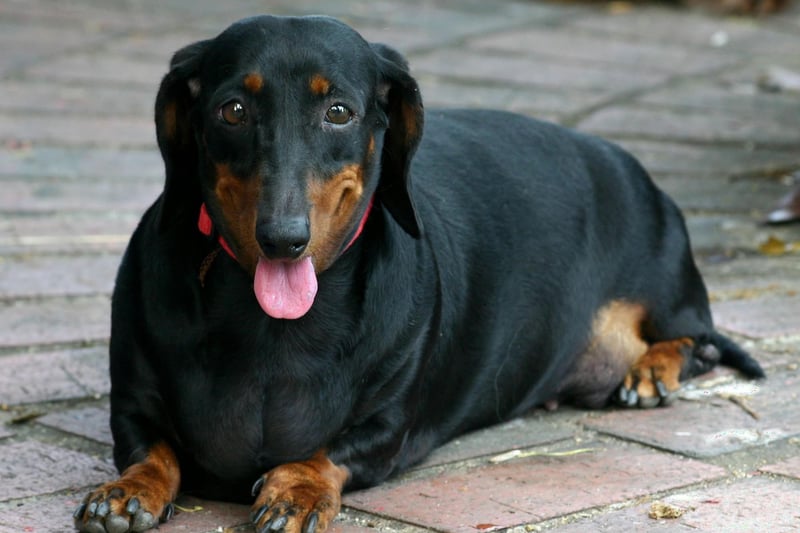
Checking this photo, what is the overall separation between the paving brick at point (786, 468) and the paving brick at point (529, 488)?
12 cm

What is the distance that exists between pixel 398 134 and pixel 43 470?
1.07 metres

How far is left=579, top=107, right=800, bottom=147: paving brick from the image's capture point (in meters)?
7.20

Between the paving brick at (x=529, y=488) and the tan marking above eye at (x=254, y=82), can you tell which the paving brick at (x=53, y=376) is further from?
the tan marking above eye at (x=254, y=82)

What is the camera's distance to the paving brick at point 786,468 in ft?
10.3

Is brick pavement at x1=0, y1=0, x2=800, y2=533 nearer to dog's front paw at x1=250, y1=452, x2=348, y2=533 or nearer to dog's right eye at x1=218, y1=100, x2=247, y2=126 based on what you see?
dog's front paw at x1=250, y1=452, x2=348, y2=533

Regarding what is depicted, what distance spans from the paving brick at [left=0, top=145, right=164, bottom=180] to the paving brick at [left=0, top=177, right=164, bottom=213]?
82 millimetres

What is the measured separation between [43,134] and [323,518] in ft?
13.4

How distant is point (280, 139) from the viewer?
2639mm

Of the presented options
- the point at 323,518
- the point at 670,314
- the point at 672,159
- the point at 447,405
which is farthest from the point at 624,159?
the point at 672,159

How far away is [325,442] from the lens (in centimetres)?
294

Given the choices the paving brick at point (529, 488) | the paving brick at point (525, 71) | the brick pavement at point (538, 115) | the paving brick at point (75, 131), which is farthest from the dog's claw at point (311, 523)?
the paving brick at point (525, 71)

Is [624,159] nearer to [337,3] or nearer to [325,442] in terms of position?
[325,442]

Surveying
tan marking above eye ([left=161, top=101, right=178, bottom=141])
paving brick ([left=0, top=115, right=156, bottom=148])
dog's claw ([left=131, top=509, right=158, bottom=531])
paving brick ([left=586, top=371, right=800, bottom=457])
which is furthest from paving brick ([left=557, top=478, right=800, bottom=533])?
paving brick ([left=0, top=115, right=156, bottom=148])

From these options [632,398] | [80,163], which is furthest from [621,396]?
[80,163]
